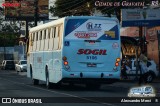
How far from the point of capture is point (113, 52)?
25.8m

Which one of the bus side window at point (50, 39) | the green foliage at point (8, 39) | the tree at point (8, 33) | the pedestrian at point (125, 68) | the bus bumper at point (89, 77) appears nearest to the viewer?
the bus bumper at point (89, 77)

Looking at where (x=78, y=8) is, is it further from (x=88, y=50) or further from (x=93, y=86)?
(x=88, y=50)

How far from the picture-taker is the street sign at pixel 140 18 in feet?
129

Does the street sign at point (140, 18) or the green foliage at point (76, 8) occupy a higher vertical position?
the green foliage at point (76, 8)

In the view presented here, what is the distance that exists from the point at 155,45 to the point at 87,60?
20391mm

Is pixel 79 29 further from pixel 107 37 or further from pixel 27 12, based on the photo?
pixel 27 12

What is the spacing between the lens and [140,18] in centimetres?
3950

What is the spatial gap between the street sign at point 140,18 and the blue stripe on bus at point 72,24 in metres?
13.9

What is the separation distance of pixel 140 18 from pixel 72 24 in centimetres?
1455

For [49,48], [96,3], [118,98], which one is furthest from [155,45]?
[118,98]

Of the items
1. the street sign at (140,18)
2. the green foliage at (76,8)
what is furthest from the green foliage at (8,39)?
the street sign at (140,18)

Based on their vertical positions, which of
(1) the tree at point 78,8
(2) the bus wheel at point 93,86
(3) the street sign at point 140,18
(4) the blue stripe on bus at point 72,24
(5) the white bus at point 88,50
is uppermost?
(1) the tree at point 78,8

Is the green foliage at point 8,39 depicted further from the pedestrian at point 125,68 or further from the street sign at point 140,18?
the pedestrian at point 125,68

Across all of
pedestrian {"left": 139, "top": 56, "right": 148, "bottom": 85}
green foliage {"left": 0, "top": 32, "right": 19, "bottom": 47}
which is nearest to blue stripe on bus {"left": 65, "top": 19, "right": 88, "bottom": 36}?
pedestrian {"left": 139, "top": 56, "right": 148, "bottom": 85}
